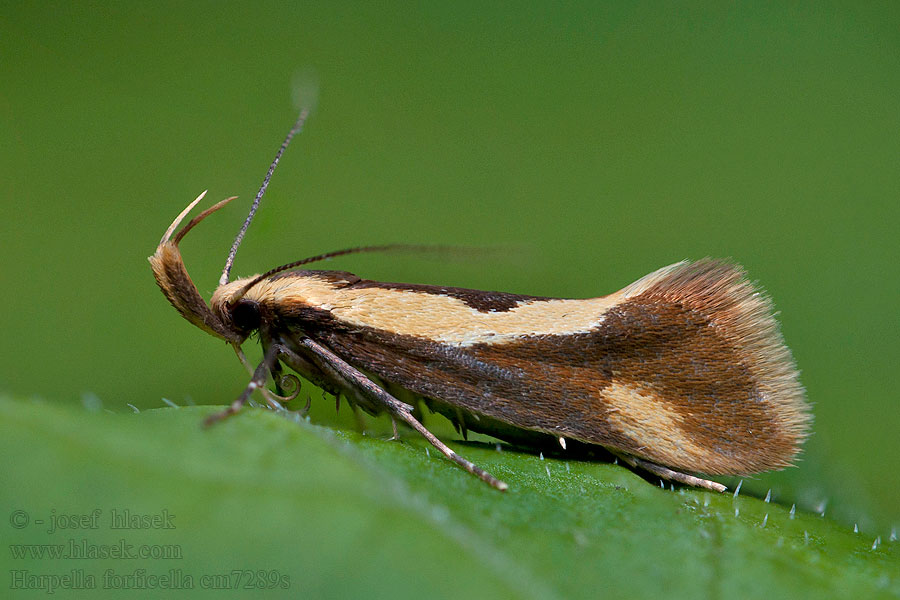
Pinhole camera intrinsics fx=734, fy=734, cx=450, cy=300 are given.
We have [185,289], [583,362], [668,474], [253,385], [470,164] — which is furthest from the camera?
[470,164]

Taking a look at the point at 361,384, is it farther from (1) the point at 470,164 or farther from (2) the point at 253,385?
(1) the point at 470,164

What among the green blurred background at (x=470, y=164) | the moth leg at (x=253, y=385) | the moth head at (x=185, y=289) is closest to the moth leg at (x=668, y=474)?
the green blurred background at (x=470, y=164)

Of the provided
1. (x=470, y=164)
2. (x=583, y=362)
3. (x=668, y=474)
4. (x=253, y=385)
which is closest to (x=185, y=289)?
(x=253, y=385)


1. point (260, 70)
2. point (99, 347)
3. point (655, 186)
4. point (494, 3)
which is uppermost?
point (494, 3)

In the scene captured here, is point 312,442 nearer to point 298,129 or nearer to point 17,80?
point 298,129

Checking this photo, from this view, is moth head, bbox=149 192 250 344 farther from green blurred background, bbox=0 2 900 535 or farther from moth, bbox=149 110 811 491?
green blurred background, bbox=0 2 900 535

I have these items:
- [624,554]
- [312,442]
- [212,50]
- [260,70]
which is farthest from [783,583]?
[212,50]

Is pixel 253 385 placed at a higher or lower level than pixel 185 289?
lower

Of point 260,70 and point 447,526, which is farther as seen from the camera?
point 260,70
